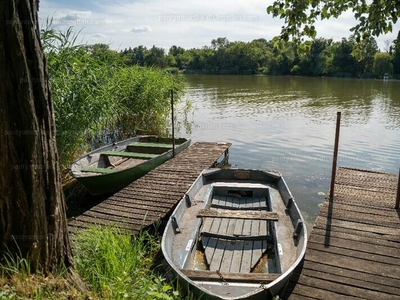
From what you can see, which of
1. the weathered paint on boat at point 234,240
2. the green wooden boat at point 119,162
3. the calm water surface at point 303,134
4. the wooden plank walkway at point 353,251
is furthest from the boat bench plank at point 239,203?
the green wooden boat at point 119,162

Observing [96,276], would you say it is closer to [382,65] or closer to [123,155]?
[123,155]

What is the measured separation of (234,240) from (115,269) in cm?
204

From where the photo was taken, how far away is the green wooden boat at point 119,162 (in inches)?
301

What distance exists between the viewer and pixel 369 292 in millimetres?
4191

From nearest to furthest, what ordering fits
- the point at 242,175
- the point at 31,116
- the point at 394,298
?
the point at 31,116
the point at 394,298
the point at 242,175

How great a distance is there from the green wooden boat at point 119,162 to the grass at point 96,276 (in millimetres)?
2617

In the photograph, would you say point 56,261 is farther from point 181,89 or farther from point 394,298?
point 181,89

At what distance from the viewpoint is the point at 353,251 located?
5.10 m

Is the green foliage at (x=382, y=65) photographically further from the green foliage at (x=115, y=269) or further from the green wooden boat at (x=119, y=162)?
the green foliage at (x=115, y=269)

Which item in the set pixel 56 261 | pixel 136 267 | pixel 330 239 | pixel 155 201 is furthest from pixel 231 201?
pixel 56 261

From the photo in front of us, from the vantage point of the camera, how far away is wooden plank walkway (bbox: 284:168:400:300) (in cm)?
425

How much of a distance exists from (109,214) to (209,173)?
2.54m

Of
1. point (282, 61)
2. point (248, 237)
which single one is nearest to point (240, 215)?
point (248, 237)

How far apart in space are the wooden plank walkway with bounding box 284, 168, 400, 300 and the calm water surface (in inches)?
57.1
